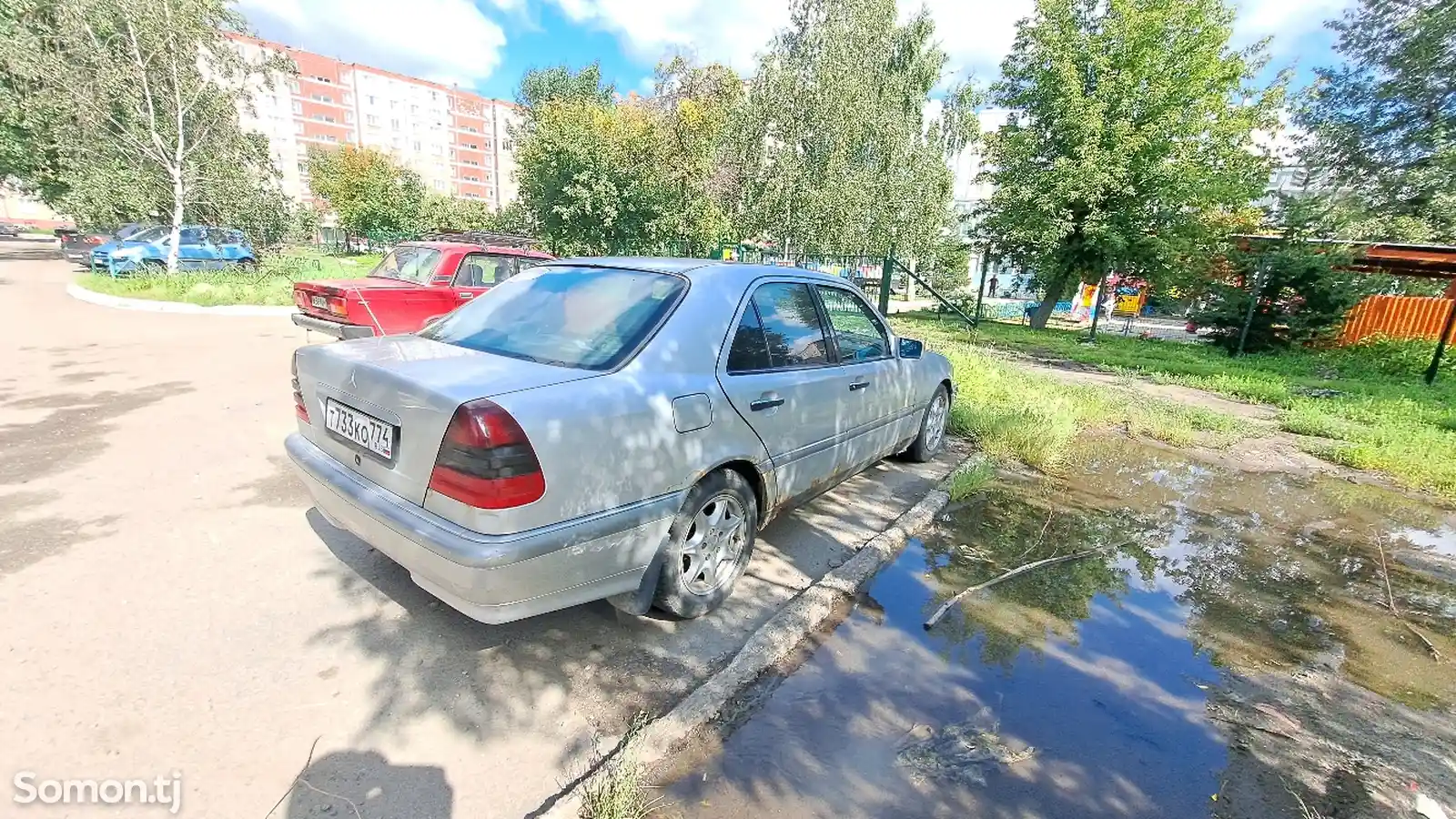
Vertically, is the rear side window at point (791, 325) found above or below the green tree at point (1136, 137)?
below

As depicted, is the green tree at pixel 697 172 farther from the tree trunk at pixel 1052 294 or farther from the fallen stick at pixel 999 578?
the fallen stick at pixel 999 578

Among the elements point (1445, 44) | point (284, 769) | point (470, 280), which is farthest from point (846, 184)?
point (1445, 44)

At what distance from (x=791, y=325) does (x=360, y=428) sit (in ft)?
6.99

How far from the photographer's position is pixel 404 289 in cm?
739

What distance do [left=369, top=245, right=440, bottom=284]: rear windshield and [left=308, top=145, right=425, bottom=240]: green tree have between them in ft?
104

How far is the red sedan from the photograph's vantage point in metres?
7.00

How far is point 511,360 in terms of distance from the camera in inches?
102

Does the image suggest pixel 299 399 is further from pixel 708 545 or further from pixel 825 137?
pixel 825 137

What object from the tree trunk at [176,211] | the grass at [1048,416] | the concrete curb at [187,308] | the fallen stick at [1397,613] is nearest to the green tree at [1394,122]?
the grass at [1048,416]

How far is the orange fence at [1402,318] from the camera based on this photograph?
14547mm

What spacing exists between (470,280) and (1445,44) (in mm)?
30754

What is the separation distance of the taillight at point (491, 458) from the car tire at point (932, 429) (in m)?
3.75

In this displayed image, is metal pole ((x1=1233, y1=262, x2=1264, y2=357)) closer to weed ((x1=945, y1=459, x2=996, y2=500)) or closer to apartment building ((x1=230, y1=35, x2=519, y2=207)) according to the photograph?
weed ((x1=945, y1=459, x2=996, y2=500))

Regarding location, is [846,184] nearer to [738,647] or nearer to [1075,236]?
[1075,236]
